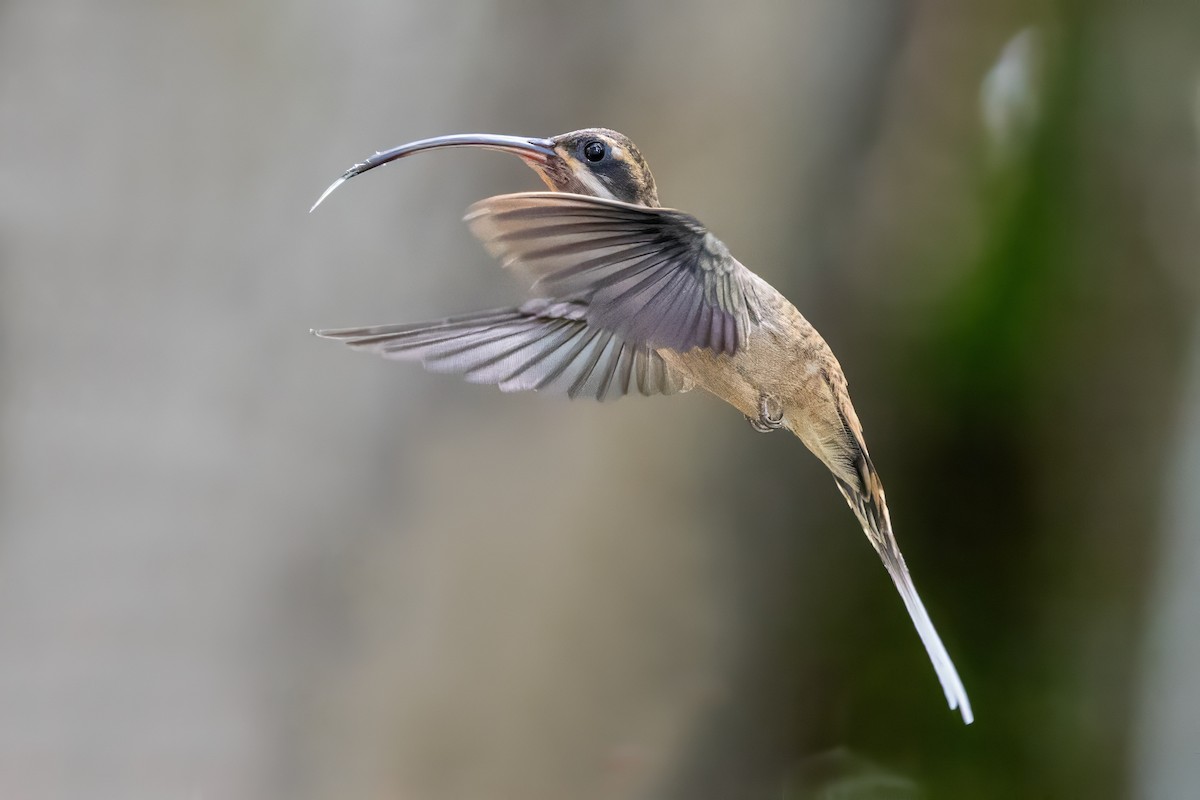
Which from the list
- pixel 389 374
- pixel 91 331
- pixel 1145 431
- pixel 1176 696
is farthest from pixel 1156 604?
pixel 91 331

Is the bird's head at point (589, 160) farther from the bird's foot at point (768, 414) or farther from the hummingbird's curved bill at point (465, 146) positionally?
the bird's foot at point (768, 414)

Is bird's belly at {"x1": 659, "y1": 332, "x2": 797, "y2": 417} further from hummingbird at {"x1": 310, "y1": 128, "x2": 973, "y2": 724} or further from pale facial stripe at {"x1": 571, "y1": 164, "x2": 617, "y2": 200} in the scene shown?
pale facial stripe at {"x1": 571, "y1": 164, "x2": 617, "y2": 200}

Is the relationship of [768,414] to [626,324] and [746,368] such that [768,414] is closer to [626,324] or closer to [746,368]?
[746,368]

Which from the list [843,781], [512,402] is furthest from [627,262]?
[843,781]

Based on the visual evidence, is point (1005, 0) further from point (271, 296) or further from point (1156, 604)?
point (271, 296)

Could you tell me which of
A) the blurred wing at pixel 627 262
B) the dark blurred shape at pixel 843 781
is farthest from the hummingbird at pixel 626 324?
the dark blurred shape at pixel 843 781

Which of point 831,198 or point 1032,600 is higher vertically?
point 831,198
